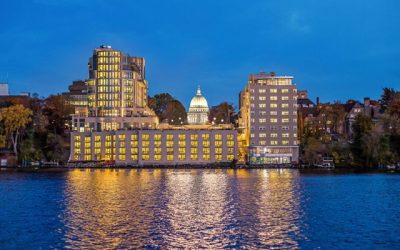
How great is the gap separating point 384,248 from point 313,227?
11.1 m

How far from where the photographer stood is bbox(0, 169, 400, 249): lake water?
49625 millimetres

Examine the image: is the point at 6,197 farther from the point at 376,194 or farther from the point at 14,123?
the point at 14,123

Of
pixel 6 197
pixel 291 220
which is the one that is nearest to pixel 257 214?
pixel 291 220

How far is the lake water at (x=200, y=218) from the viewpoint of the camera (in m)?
49.6

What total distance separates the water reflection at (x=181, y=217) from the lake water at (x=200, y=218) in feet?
0.30

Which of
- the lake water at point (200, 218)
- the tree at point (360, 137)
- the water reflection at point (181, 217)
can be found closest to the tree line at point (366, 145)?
the tree at point (360, 137)

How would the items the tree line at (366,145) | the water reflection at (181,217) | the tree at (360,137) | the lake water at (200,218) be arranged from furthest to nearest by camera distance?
the tree at (360,137) → the tree line at (366,145) → the water reflection at (181,217) → the lake water at (200,218)

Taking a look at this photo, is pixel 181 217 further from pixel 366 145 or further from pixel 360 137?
pixel 360 137

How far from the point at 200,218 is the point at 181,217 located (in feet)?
7.41

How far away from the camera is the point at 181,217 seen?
6438 cm

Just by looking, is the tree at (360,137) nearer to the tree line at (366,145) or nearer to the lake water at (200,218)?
the tree line at (366,145)

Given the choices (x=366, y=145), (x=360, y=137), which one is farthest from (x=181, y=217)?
(x=360, y=137)

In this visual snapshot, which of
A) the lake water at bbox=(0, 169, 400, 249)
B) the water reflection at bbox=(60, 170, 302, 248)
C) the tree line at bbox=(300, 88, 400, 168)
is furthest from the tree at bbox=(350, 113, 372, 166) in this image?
the water reflection at bbox=(60, 170, 302, 248)

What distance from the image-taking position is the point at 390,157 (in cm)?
16838
